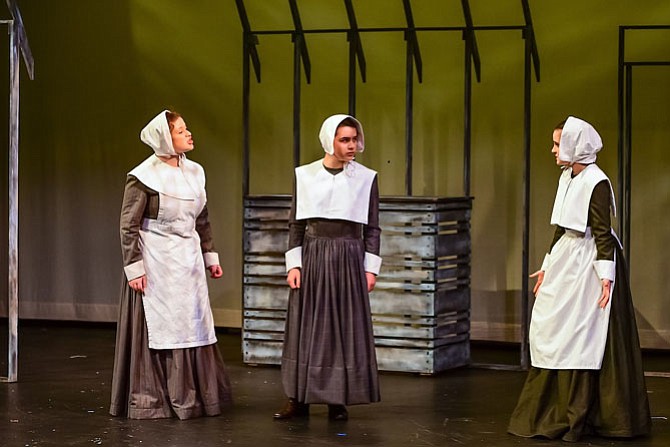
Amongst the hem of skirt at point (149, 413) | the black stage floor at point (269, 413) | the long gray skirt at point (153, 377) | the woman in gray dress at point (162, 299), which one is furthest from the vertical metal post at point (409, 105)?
the hem of skirt at point (149, 413)

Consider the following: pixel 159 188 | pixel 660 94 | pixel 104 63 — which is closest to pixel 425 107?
pixel 660 94

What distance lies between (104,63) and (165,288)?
3957 mm

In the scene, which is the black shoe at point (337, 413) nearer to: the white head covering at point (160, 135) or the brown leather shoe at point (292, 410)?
the brown leather shoe at point (292, 410)

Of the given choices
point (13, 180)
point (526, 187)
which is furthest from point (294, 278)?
point (526, 187)

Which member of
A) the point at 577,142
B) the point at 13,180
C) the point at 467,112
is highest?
the point at 467,112

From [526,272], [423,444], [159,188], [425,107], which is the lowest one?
[423,444]

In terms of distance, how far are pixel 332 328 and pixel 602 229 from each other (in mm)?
1315

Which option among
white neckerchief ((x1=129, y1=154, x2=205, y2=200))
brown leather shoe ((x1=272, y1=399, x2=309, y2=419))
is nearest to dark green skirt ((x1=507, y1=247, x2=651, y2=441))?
brown leather shoe ((x1=272, y1=399, x2=309, y2=419))

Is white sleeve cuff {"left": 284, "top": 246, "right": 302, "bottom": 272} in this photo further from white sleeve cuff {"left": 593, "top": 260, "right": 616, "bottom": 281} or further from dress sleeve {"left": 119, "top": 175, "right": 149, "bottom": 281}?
white sleeve cuff {"left": 593, "top": 260, "right": 616, "bottom": 281}

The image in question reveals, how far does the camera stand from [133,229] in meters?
6.22

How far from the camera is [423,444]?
227 inches

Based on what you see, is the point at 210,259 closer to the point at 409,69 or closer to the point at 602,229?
the point at 602,229

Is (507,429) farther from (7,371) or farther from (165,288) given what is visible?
(7,371)

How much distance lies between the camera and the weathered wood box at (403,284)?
7.75 metres
